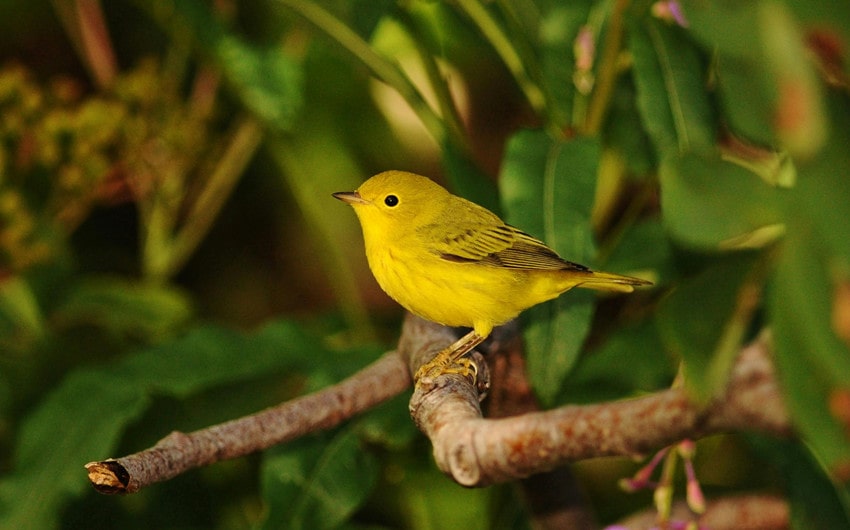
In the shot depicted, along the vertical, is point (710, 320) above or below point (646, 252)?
below

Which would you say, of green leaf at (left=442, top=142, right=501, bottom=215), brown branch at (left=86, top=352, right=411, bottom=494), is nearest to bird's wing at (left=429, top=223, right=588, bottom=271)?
brown branch at (left=86, top=352, right=411, bottom=494)

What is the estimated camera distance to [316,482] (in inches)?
79.1

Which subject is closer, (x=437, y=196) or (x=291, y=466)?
(x=437, y=196)

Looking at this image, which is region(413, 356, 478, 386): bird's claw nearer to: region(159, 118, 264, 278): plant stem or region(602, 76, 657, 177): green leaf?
region(602, 76, 657, 177): green leaf

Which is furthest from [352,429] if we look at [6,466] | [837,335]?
[837,335]

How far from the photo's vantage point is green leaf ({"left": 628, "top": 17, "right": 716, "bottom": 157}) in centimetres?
199

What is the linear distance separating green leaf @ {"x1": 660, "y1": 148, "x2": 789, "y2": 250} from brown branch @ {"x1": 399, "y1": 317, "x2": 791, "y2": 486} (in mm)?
145

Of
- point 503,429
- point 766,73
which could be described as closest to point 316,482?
point 503,429

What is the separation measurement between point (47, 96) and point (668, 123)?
4.99 feet

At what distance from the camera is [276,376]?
267cm

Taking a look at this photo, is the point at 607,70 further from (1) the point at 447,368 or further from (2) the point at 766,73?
(2) the point at 766,73

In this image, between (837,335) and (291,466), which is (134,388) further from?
(837,335)

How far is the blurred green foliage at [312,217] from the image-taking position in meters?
1.98

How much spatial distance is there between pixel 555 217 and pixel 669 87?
39 cm
